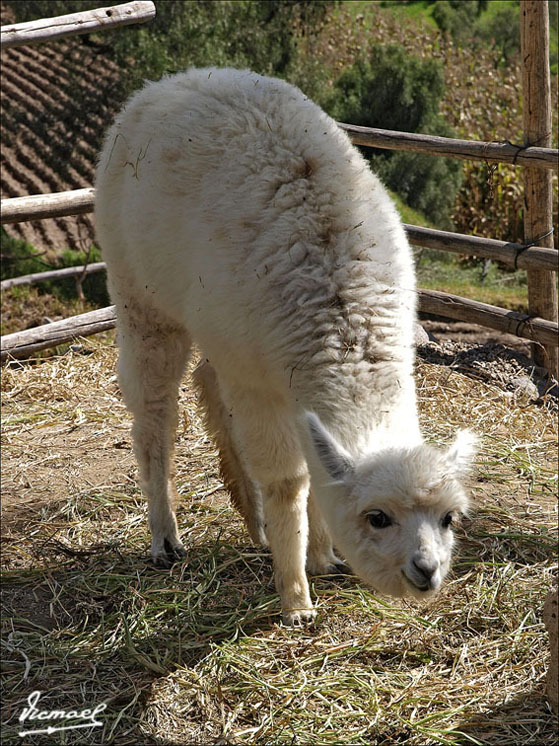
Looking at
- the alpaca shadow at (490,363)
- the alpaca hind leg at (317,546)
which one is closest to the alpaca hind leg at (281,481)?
the alpaca hind leg at (317,546)

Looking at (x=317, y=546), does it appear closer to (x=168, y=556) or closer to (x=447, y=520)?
(x=168, y=556)

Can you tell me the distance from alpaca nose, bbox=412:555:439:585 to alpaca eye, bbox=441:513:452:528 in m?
0.20

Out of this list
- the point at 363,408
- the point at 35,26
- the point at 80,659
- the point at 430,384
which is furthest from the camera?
the point at 430,384

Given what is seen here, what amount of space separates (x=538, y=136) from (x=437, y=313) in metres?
1.58

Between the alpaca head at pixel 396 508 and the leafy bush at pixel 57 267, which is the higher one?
the alpaca head at pixel 396 508

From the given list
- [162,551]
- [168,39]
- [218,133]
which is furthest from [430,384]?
[168,39]

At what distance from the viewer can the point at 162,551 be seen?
14.5 ft

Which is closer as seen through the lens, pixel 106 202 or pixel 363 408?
pixel 363 408

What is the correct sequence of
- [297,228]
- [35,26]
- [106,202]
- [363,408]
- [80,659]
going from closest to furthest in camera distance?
[363,408] → [297,228] → [80,659] → [106,202] → [35,26]

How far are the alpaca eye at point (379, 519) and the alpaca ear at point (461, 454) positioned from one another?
0.94 feet

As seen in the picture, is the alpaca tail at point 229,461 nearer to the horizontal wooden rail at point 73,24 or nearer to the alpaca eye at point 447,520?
the alpaca eye at point 447,520

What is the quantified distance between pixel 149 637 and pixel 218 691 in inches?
21.2

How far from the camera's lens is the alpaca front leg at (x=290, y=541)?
374cm

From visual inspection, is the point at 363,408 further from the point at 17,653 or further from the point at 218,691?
the point at 17,653
